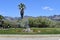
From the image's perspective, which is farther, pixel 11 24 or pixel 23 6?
pixel 11 24

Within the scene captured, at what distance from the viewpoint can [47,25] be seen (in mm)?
71250

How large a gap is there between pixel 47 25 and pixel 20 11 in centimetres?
1077

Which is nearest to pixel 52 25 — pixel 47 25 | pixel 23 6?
pixel 47 25

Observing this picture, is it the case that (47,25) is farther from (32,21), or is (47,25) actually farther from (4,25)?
(4,25)

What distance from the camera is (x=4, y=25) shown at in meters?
71.7

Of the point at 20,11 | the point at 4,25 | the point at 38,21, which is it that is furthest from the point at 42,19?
the point at 4,25

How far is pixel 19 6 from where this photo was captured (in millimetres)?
70688

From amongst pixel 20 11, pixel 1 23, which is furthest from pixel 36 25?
pixel 1 23

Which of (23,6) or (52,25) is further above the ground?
(23,6)

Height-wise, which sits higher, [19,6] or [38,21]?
[19,6]

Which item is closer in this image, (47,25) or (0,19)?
(47,25)

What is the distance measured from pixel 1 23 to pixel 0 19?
17.0 feet

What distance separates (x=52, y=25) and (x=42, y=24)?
3.74 meters

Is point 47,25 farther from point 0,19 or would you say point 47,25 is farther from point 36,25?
point 0,19
